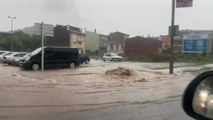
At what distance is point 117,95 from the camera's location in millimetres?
15430

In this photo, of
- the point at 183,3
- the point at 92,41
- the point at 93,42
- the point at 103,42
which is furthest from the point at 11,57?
the point at 103,42

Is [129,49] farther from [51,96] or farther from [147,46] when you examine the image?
[51,96]

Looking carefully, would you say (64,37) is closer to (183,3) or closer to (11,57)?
(11,57)

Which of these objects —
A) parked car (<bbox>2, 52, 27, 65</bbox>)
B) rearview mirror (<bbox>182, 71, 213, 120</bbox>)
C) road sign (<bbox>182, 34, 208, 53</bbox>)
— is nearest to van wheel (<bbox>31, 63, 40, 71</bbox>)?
parked car (<bbox>2, 52, 27, 65</bbox>)

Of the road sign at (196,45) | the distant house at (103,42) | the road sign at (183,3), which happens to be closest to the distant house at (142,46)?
the road sign at (196,45)

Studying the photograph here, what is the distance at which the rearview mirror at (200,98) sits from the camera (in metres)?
1.80

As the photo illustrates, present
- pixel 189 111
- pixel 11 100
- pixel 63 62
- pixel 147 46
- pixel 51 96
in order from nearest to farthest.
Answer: pixel 189 111
pixel 11 100
pixel 51 96
pixel 63 62
pixel 147 46

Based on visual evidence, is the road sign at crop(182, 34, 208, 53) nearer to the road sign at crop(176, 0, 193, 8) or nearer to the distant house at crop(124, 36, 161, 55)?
the distant house at crop(124, 36, 161, 55)

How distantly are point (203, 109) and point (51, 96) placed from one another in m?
13.2

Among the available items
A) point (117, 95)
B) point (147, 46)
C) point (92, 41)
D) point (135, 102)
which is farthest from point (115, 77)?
point (92, 41)

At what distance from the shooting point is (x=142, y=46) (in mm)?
96438

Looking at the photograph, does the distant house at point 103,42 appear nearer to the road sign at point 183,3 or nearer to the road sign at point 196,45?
the road sign at point 196,45

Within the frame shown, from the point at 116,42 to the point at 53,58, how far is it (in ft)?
346

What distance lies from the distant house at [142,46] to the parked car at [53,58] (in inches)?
2375
